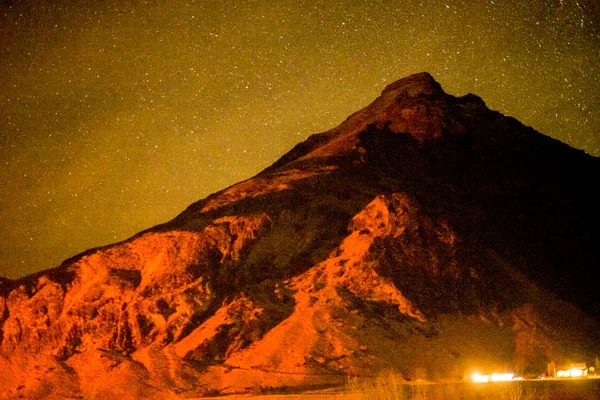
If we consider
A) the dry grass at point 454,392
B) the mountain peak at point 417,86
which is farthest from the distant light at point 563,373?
the mountain peak at point 417,86

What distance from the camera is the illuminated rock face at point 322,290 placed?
5088 centimetres

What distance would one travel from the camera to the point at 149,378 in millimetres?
49875

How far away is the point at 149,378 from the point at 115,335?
24.9 ft

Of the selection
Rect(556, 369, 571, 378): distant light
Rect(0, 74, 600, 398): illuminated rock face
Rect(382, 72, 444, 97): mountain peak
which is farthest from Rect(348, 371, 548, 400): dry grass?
Rect(382, 72, 444, 97): mountain peak

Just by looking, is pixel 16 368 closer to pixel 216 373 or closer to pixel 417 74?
pixel 216 373

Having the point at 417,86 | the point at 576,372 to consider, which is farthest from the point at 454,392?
the point at 417,86

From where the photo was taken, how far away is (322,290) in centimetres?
5809

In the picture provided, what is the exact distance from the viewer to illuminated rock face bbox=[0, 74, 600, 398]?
2003 inches

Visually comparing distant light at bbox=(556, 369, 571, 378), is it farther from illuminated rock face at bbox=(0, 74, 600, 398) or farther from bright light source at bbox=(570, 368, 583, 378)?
illuminated rock face at bbox=(0, 74, 600, 398)

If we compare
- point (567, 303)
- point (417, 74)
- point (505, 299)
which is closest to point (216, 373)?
point (505, 299)

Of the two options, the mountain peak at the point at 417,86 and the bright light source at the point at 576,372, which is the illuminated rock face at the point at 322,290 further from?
the mountain peak at the point at 417,86

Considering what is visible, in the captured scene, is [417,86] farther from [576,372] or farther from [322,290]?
[576,372]

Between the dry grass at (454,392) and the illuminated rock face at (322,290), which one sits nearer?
the dry grass at (454,392)

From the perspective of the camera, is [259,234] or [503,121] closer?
[259,234]
